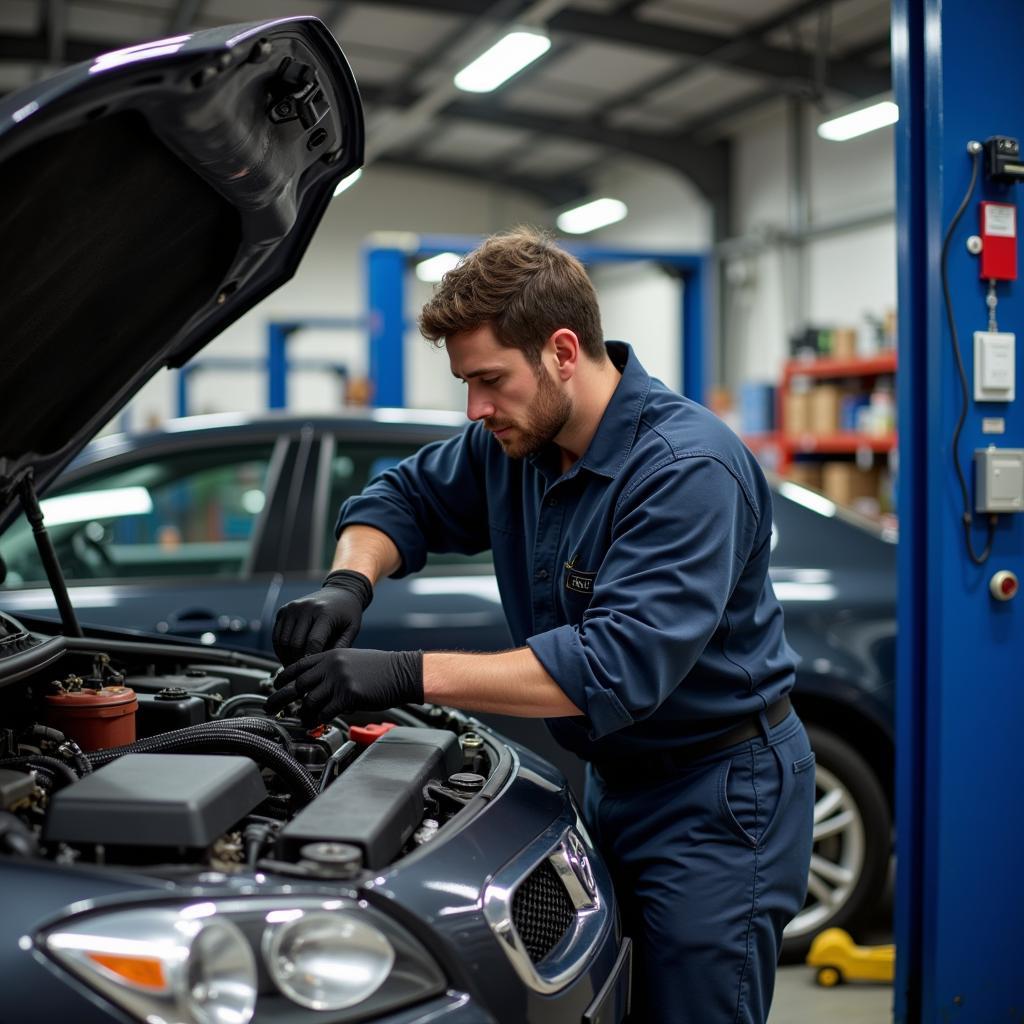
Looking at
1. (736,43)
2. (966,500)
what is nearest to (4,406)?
(966,500)

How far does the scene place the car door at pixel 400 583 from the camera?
279 cm

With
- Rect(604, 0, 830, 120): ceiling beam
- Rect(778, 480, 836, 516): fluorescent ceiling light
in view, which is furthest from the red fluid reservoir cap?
Rect(604, 0, 830, 120): ceiling beam

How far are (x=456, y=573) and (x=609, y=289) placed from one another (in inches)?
465

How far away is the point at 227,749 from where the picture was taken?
1.55 m

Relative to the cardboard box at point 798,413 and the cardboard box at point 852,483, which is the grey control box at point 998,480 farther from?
the cardboard box at point 798,413

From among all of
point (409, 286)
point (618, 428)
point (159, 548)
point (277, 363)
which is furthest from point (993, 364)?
point (409, 286)

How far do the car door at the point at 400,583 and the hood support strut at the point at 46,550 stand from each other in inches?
33.4

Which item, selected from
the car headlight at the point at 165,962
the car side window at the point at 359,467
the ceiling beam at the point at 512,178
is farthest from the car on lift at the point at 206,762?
the ceiling beam at the point at 512,178

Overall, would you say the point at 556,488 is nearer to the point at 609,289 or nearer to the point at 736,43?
the point at 736,43

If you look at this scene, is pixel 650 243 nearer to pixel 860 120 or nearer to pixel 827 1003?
pixel 860 120

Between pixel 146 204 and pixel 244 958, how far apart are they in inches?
41.6

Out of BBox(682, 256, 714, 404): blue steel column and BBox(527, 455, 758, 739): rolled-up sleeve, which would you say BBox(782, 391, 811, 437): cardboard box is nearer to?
BBox(682, 256, 714, 404): blue steel column

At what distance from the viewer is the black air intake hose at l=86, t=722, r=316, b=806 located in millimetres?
1526

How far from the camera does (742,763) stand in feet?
5.70
